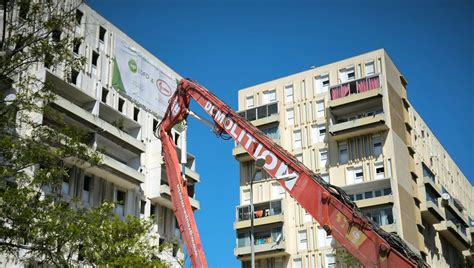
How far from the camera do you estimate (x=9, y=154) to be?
22.4m

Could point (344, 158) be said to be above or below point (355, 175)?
above

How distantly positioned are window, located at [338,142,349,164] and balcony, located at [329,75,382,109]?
364 cm

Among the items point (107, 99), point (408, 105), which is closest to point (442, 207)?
point (408, 105)

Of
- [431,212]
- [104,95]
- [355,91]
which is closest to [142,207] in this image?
[104,95]

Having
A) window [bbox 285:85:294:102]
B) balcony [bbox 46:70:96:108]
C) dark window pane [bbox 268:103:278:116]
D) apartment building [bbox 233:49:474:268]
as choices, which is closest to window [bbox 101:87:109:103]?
balcony [bbox 46:70:96:108]

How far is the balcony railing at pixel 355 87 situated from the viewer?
59.5m

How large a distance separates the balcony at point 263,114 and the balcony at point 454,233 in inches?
790

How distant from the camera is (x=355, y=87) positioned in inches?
2375

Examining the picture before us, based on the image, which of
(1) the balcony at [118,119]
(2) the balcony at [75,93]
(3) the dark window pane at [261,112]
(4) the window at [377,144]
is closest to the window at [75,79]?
(2) the balcony at [75,93]

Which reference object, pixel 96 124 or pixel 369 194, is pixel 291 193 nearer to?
pixel 96 124

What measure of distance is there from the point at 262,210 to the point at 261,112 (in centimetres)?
1009

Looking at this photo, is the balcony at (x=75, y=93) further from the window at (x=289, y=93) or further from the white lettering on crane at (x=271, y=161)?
the white lettering on crane at (x=271, y=161)

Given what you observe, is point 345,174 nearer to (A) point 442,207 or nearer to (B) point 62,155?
(A) point 442,207

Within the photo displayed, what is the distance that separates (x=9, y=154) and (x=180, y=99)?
56.9 ft
